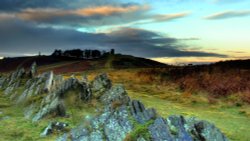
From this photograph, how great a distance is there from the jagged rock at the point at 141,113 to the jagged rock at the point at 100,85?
2560 centimetres

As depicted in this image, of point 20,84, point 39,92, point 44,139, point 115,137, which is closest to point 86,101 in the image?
point 39,92

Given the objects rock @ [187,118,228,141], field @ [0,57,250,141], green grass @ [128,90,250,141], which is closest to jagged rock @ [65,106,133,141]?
rock @ [187,118,228,141]

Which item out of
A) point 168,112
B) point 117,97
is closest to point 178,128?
point 117,97

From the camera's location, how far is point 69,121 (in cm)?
3750

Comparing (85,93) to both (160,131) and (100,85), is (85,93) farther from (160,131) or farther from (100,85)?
(160,131)

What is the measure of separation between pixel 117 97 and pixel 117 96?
99.1 inches

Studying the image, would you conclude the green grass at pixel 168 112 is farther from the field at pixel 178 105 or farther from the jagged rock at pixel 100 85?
the jagged rock at pixel 100 85

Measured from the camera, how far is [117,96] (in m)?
34.0

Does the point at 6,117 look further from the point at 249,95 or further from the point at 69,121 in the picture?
the point at 249,95

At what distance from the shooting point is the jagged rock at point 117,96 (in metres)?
27.7

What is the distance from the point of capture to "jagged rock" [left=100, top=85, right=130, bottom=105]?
27711 millimetres

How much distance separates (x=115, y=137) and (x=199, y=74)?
176 ft

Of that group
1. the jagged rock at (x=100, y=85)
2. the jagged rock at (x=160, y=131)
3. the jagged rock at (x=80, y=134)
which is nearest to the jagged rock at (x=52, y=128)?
the jagged rock at (x=80, y=134)

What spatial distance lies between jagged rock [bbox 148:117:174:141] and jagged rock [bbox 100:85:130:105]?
517cm
